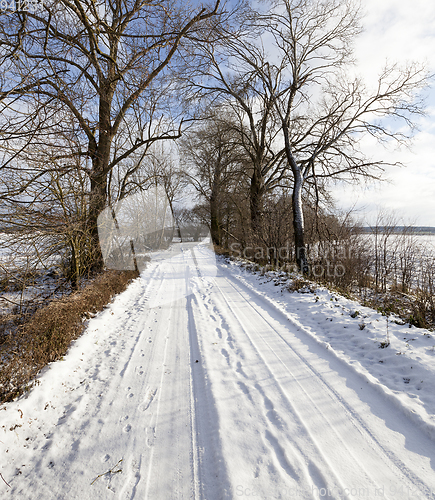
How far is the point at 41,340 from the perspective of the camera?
3.72 m

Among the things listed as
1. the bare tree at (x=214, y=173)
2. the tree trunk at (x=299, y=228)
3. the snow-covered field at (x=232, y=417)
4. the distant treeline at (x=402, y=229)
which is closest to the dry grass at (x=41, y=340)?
the snow-covered field at (x=232, y=417)

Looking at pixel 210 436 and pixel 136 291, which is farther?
pixel 136 291

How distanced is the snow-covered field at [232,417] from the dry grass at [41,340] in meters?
0.20

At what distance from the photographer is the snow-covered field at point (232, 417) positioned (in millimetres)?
2035

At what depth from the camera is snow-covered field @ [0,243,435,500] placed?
80.1 inches

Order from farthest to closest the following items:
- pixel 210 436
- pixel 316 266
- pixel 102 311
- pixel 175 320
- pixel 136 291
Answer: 1. pixel 316 266
2. pixel 136 291
3. pixel 102 311
4. pixel 175 320
5. pixel 210 436

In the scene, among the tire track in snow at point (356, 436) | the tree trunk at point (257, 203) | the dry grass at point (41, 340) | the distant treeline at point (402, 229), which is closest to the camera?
the tire track in snow at point (356, 436)

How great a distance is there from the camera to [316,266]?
970 centimetres

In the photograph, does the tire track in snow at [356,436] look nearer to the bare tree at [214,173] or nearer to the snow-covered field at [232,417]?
the snow-covered field at [232,417]

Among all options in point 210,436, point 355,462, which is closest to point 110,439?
point 210,436

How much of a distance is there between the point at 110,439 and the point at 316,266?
351 inches

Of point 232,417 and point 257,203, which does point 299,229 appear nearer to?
point 257,203

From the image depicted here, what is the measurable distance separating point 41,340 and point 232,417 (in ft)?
10.1

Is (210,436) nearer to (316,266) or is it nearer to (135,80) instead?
(135,80)
